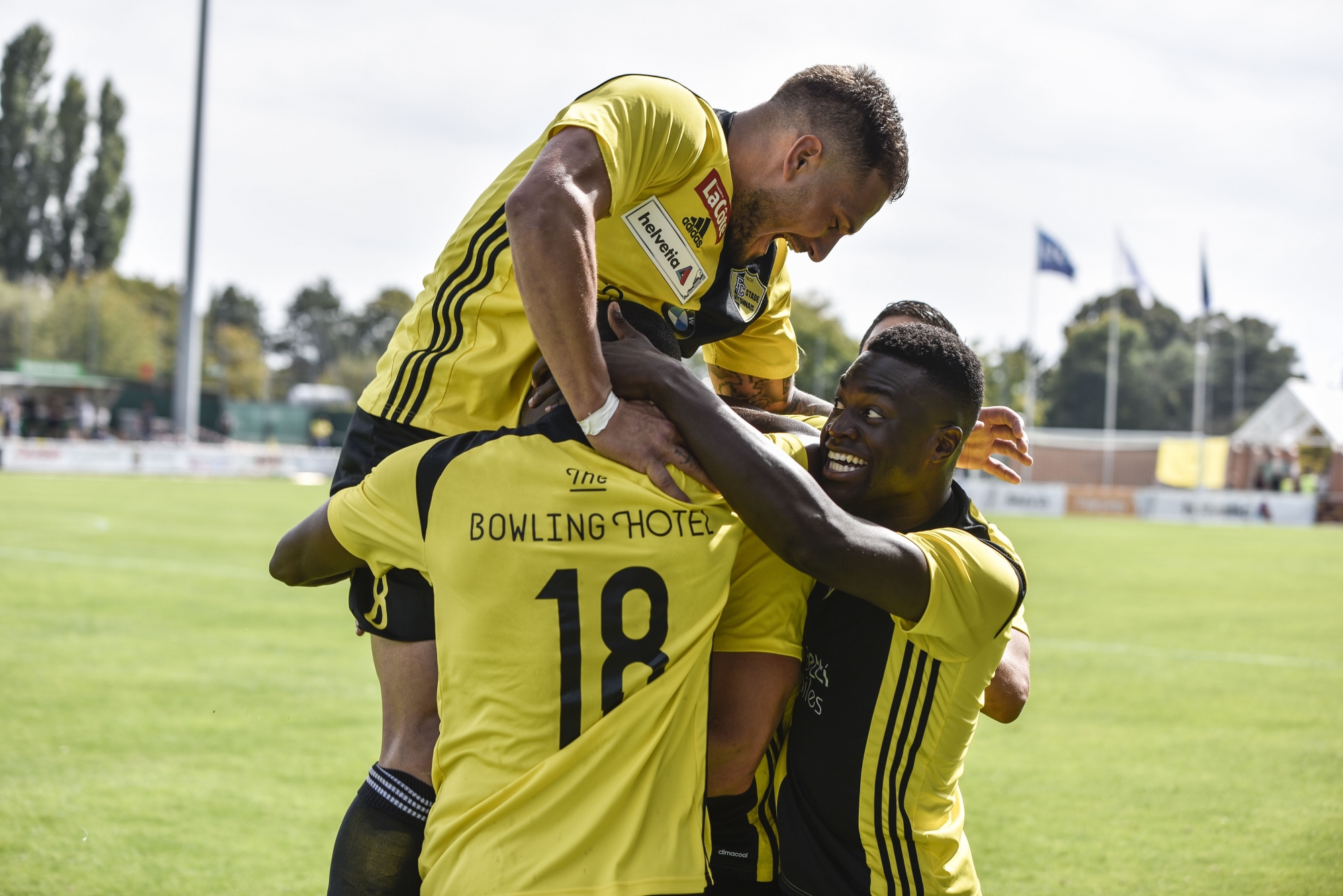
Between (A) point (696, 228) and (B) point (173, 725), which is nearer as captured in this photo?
(A) point (696, 228)

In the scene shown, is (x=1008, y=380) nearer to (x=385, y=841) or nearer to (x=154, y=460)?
(x=154, y=460)

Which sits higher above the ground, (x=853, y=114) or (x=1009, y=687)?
(x=853, y=114)

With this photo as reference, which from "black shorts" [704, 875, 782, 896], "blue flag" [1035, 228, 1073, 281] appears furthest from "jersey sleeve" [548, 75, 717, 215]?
"blue flag" [1035, 228, 1073, 281]

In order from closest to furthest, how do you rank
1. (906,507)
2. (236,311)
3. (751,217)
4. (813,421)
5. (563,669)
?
(563,669), (906,507), (751,217), (813,421), (236,311)

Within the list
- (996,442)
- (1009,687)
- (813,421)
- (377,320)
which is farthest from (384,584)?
(377,320)

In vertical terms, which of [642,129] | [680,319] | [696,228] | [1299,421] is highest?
[1299,421]

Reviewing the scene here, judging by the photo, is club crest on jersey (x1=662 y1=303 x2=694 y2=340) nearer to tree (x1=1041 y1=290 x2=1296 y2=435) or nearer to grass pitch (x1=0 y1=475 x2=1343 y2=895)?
grass pitch (x1=0 y1=475 x2=1343 y2=895)

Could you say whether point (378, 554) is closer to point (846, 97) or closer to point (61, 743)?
point (846, 97)

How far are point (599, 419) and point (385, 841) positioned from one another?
54.2 inches

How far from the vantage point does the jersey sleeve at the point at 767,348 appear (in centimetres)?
418

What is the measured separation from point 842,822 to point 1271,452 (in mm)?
49027

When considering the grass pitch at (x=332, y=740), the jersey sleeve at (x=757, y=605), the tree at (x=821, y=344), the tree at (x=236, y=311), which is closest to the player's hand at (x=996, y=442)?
the jersey sleeve at (x=757, y=605)

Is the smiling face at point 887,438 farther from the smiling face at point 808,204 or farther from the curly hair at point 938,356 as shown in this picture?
the smiling face at point 808,204

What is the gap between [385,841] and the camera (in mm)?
3000
